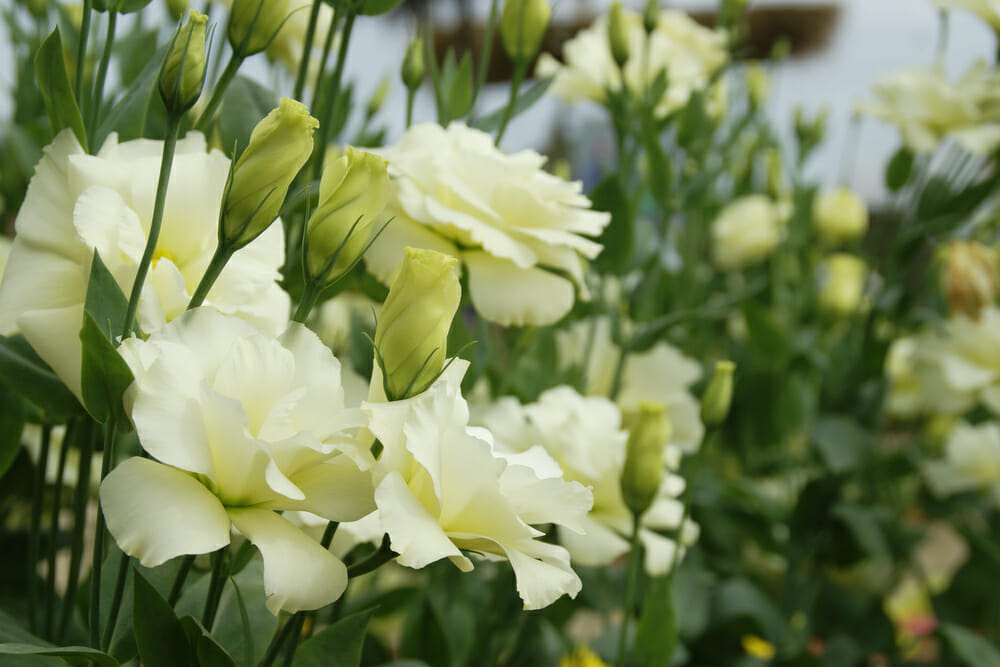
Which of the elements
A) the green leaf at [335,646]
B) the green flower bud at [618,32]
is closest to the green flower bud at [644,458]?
the green leaf at [335,646]

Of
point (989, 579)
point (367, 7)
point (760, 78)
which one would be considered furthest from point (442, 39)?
point (367, 7)

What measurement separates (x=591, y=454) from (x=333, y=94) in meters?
0.19

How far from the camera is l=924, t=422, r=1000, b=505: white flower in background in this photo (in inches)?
27.1

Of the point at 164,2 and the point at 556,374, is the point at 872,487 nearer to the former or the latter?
the point at 556,374

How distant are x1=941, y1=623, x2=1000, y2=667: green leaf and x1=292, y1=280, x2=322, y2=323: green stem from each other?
56 cm

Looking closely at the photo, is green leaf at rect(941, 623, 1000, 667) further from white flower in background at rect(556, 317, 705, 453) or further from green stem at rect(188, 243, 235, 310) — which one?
green stem at rect(188, 243, 235, 310)

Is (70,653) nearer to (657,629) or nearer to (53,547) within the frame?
(53,547)

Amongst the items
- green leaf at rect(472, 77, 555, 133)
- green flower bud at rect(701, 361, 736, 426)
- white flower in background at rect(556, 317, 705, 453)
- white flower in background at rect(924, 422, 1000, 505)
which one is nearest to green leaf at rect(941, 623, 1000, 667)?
white flower in background at rect(924, 422, 1000, 505)

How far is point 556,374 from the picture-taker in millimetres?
500

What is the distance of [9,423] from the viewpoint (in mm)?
306

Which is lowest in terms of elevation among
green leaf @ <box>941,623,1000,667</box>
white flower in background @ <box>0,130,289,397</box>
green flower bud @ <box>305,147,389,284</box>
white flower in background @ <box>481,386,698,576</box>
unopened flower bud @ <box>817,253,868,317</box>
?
green leaf @ <box>941,623,1000,667</box>

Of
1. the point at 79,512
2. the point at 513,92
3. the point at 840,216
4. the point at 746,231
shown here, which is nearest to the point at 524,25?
the point at 513,92

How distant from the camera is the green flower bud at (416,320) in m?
0.21

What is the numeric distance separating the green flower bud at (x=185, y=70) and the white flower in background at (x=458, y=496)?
0.10m
